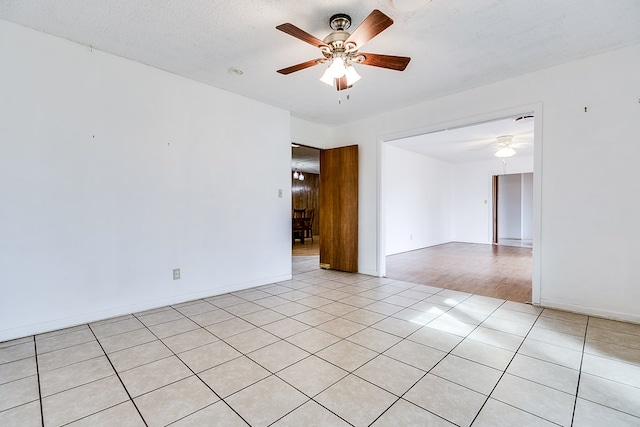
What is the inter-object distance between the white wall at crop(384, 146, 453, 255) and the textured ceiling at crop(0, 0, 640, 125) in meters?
3.14

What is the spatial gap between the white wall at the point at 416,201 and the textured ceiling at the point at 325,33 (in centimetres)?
314

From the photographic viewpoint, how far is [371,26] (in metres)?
1.89

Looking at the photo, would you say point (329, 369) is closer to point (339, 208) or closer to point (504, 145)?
point (339, 208)

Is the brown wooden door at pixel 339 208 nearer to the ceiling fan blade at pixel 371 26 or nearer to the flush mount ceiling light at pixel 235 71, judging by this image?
the flush mount ceiling light at pixel 235 71

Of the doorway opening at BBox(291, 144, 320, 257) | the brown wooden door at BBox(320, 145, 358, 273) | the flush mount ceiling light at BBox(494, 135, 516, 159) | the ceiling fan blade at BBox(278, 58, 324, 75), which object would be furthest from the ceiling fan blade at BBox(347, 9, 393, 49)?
the doorway opening at BBox(291, 144, 320, 257)

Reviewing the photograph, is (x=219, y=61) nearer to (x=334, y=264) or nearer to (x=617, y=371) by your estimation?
(x=334, y=264)

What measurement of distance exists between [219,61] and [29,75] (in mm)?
1555

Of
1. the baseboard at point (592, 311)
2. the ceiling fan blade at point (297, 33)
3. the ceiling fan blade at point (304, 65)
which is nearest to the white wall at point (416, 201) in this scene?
the baseboard at point (592, 311)

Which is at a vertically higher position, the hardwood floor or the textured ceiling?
the textured ceiling

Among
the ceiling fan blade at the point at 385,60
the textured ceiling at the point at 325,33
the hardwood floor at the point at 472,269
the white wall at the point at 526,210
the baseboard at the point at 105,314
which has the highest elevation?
the textured ceiling at the point at 325,33

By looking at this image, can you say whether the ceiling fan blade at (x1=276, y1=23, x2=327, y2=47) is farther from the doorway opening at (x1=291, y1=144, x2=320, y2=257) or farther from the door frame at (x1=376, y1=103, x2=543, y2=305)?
the doorway opening at (x1=291, y1=144, x2=320, y2=257)

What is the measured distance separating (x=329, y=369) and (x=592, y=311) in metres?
2.77

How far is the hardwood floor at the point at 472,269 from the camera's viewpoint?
375cm

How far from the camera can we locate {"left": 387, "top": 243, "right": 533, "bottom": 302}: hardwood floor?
12.3 feet
